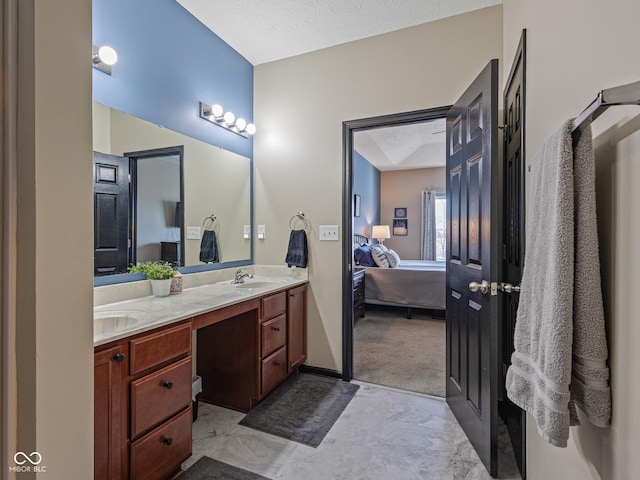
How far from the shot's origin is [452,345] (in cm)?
215

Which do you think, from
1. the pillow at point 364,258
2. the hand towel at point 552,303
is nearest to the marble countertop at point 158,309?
the hand towel at point 552,303

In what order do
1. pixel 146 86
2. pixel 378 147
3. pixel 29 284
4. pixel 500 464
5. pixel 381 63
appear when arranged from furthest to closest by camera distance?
pixel 378 147 < pixel 381 63 < pixel 146 86 < pixel 500 464 < pixel 29 284

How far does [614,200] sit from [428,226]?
6.86 meters

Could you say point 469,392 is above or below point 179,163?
below

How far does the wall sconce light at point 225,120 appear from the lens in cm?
249

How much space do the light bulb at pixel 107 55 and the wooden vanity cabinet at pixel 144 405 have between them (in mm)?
1424

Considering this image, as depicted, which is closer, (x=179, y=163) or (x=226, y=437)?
(x=226, y=437)

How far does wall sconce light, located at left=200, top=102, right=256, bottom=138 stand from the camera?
8.18 ft

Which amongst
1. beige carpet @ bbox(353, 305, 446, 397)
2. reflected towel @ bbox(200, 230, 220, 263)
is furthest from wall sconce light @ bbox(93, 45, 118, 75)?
beige carpet @ bbox(353, 305, 446, 397)

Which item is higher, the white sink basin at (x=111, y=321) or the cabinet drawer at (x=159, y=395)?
the white sink basin at (x=111, y=321)

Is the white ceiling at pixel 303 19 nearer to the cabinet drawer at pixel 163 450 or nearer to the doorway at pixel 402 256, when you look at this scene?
the doorway at pixel 402 256

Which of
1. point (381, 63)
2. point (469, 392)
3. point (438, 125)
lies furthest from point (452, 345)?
point (438, 125)

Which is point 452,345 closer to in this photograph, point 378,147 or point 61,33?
point 61,33

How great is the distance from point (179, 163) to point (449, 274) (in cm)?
203
